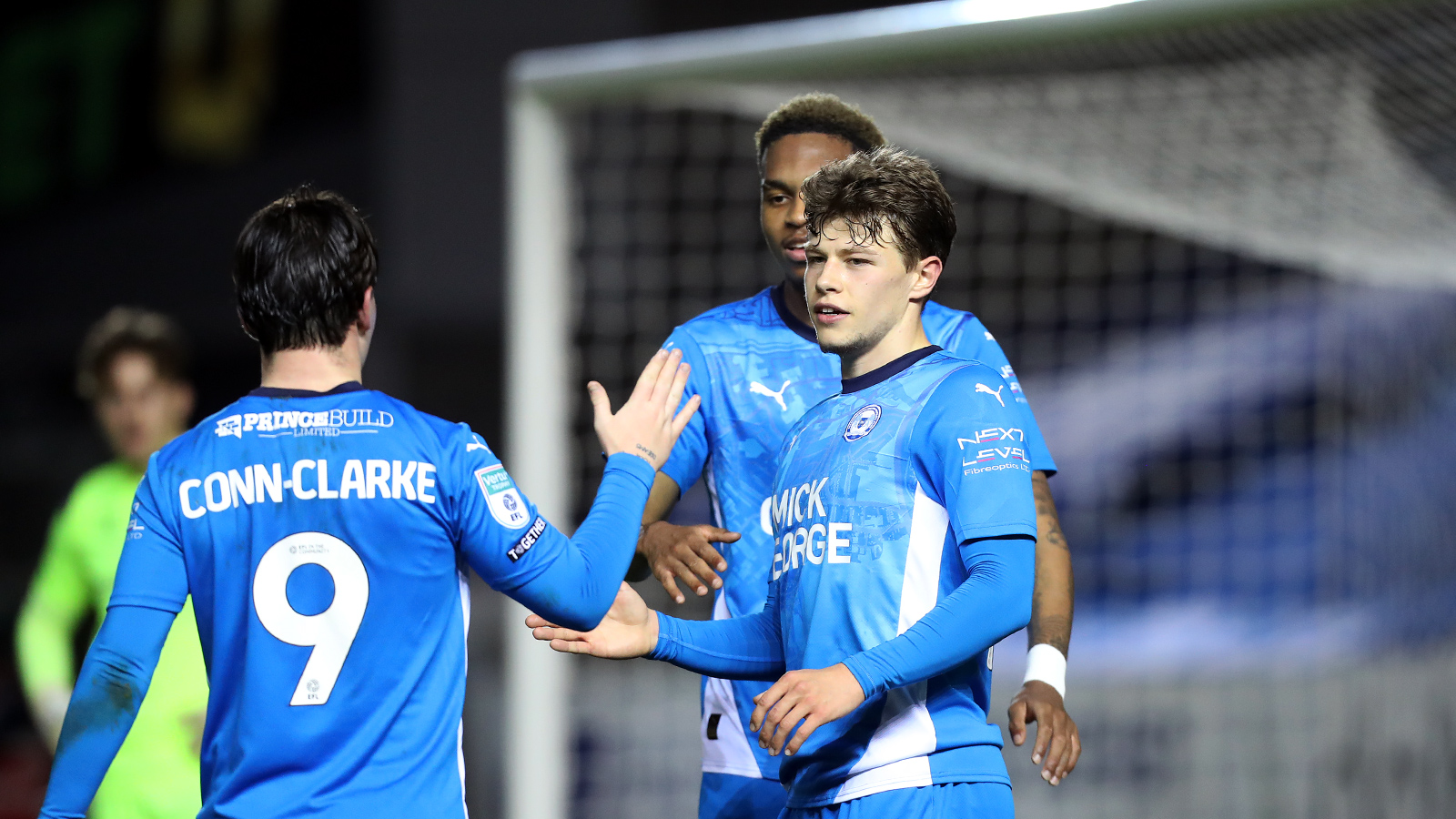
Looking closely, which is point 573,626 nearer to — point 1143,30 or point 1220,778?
point 1143,30

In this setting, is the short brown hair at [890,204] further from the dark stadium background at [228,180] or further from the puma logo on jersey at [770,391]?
the dark stadium background at [228,180]

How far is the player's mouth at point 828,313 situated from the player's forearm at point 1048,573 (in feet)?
1.72

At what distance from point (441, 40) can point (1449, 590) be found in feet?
27.4

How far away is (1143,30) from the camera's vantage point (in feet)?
12.7

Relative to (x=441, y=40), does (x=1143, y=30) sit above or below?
below

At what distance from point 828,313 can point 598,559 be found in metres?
0.52

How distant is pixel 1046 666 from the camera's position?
7.61 feet

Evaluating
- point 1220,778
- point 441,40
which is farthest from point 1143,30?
point 441,40

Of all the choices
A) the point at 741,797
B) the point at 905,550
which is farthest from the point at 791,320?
the point at 741,797

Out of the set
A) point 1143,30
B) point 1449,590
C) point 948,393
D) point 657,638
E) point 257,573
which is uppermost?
point 1143,30

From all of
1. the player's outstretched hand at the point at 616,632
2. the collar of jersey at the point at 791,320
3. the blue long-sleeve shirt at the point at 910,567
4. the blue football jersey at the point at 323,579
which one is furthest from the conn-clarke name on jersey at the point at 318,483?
the collar of jersey at the point at 791,320

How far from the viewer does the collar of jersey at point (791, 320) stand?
2.67 m

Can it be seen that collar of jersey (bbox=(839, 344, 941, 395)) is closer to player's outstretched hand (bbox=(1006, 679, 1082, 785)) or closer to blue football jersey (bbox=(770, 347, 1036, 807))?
blue football jersey (bbox=(770, 347, 1036, 807))

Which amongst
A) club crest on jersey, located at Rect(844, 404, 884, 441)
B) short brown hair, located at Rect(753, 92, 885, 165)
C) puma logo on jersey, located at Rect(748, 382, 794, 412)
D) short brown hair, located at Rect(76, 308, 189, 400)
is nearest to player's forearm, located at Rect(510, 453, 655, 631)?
club crest on jersey, located at Rect(844, 404, 884, 441)
